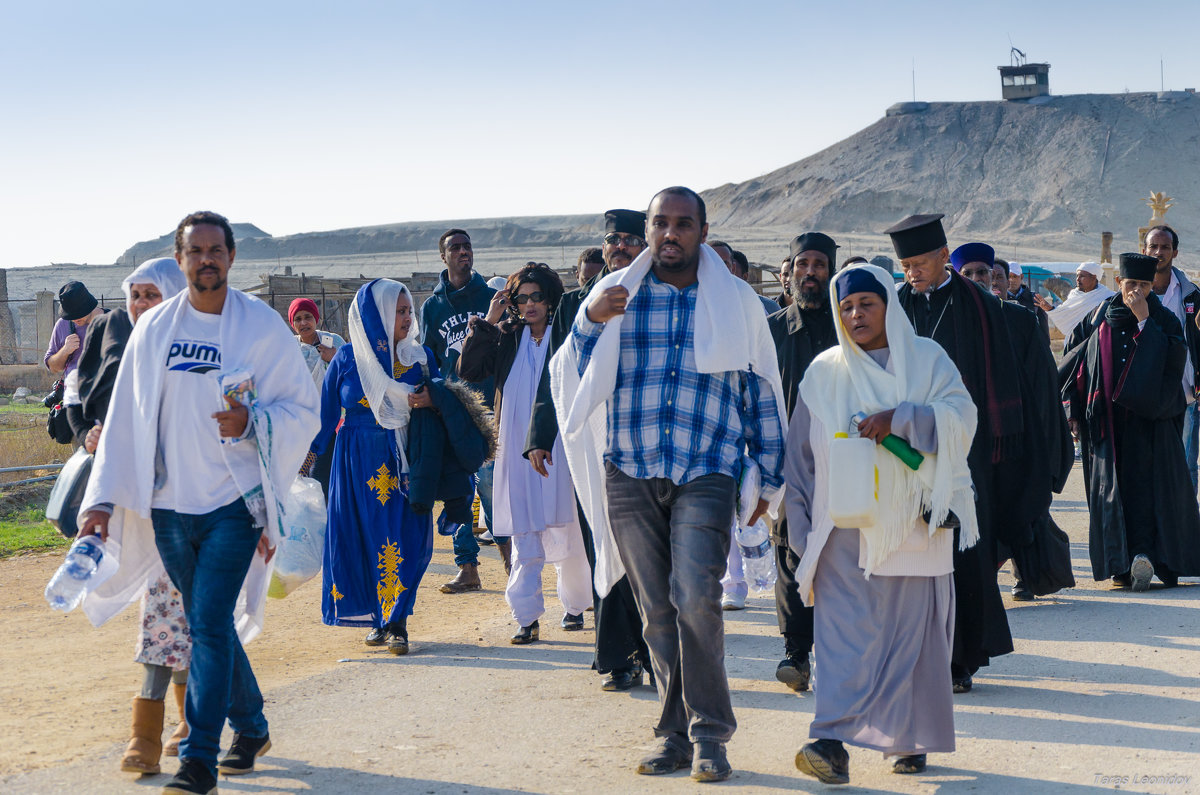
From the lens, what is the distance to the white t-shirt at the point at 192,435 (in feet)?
16.2

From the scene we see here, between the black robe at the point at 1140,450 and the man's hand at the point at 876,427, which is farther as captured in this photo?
the black robe at the point at 1140,450

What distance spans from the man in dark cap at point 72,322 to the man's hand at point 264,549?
2.58 meters

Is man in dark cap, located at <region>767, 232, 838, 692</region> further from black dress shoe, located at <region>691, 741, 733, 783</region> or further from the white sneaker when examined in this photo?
the white sneaker

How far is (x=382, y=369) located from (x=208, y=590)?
2.98 metres

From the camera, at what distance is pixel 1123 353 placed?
9.04m

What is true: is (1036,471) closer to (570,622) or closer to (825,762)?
(825,762)

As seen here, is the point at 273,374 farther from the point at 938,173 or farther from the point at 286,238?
the point at 286,238

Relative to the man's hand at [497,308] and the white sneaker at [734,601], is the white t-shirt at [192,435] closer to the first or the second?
the man's hand at [497,308]

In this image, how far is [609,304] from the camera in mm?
5148

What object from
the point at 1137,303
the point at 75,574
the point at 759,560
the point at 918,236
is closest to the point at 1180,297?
the point at 1137,303

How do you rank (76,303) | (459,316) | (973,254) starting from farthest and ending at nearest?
(459,316) → (76,303) → (973,254)

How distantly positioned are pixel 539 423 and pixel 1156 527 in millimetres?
4809

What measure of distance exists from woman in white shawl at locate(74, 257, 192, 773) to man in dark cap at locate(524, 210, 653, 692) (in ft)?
5.16

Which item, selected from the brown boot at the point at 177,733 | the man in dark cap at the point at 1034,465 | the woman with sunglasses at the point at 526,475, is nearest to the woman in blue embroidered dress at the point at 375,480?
the woman with sunglasses at the point at 526,475
